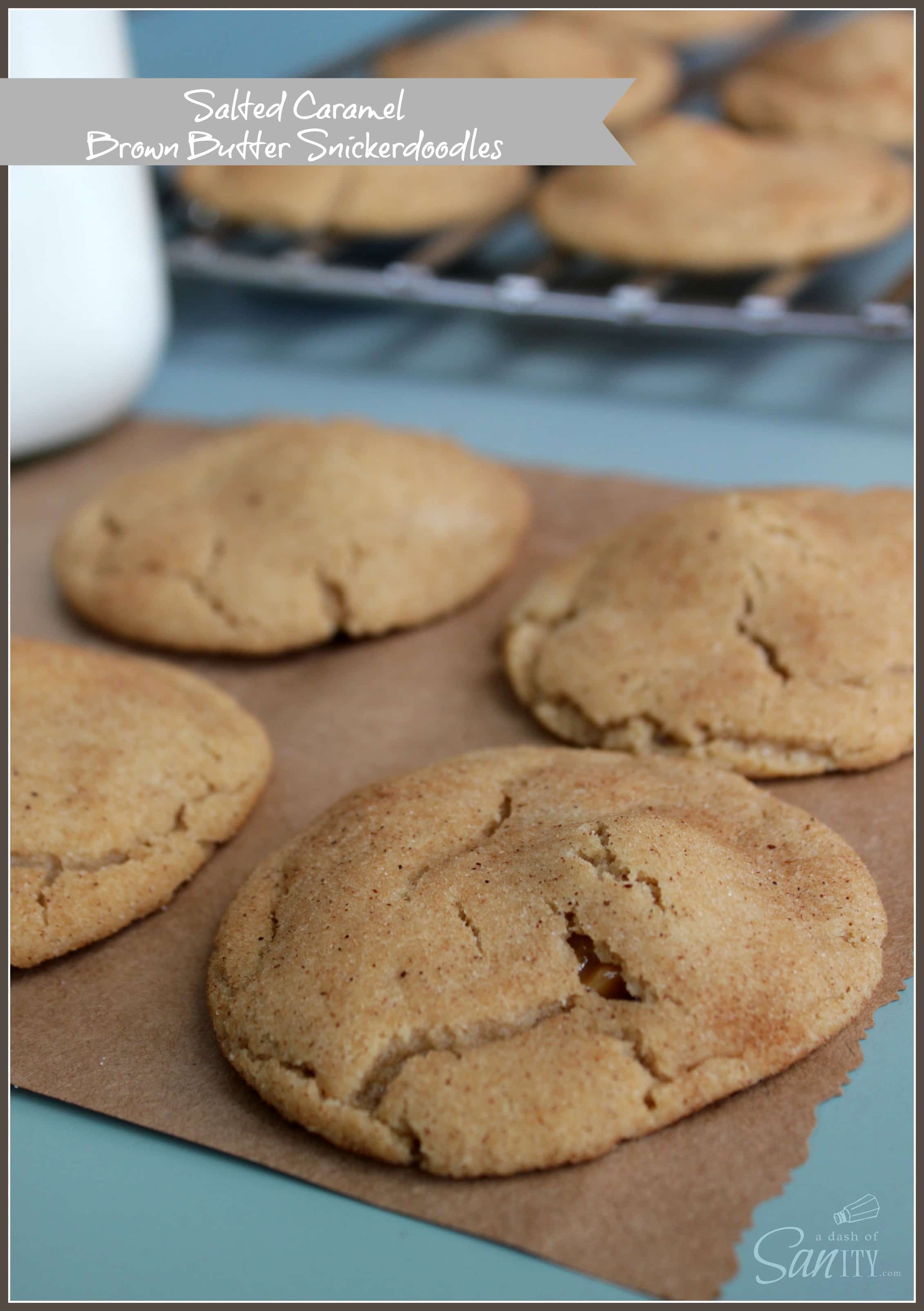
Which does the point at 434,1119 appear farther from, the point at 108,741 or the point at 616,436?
the point at 616,436

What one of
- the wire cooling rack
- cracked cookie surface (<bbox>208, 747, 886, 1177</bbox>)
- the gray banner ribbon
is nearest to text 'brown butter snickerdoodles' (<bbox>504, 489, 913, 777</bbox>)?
cracked cookie surface (<bbox>208, 747, 886, 1177</bbox>)

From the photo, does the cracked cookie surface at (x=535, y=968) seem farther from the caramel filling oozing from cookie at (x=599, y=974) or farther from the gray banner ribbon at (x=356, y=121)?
the gray banner ribbon at (x=356, y=121)

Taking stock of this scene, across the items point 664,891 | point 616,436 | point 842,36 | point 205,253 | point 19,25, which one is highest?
point 842,36

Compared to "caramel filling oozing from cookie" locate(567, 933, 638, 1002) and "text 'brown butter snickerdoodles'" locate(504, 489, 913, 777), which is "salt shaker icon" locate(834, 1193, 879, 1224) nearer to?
"caramel filling oozing from cookie" locate(567, 933, 638, 1002)

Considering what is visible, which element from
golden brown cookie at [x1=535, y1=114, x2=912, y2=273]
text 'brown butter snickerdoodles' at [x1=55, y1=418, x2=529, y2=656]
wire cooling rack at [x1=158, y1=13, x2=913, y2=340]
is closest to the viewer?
text 'brown butter snickerdoodles' at [x1=55, y1=418, x2=529, y2=656]

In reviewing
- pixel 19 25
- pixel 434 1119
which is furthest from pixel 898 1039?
pixel 19 25

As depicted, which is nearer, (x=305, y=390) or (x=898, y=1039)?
(x=898, y=1039)

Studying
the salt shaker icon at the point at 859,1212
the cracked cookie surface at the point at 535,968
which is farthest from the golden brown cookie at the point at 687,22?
the salt shaker icon at the point at 859,1212
